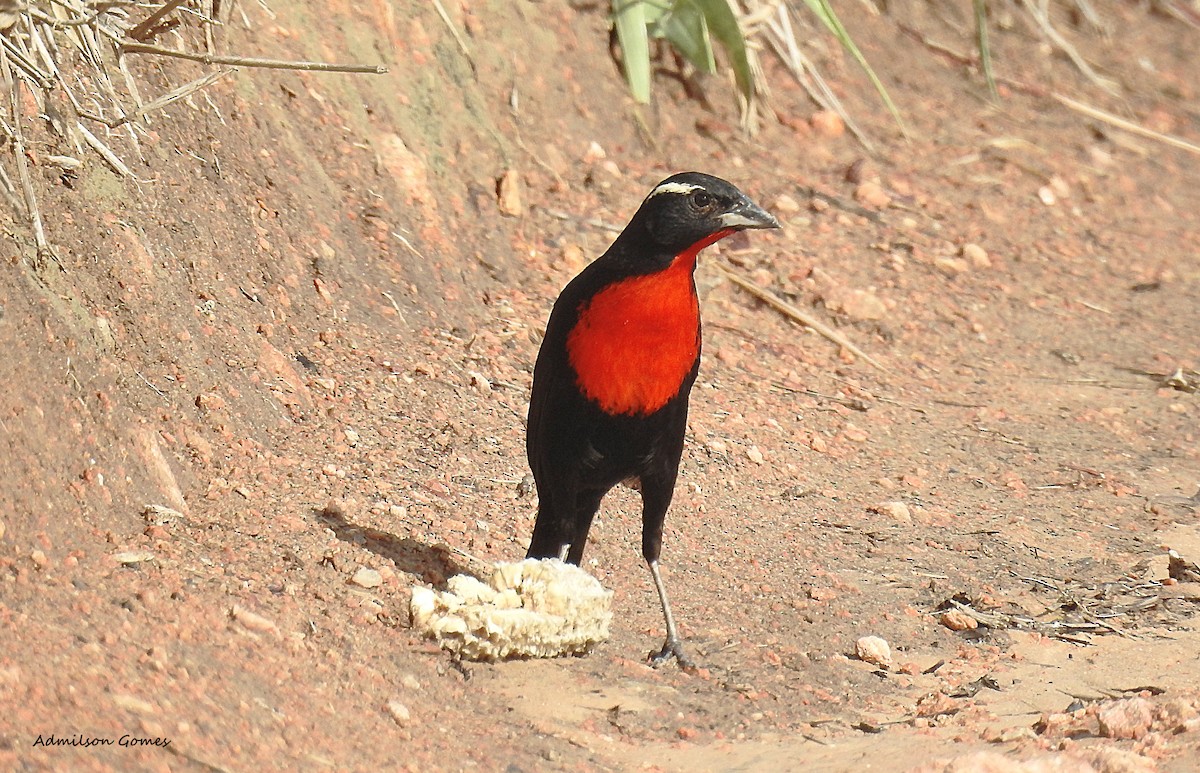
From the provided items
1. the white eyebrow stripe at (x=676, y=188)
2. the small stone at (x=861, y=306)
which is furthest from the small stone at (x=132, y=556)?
the small stone at (x=861, y=306)

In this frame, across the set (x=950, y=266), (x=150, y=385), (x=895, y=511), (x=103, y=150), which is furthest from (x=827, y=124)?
(x=150, y=385)

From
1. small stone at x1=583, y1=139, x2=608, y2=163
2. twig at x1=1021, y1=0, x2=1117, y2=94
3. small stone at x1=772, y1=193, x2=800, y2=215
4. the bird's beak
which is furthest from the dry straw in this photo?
twig at x1=1021, y1=0, x2=1117, y2=94

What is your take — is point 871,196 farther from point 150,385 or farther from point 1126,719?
point 1126,719

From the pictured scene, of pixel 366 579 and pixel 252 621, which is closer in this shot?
pixel 252 621

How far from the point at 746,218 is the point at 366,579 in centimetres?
140

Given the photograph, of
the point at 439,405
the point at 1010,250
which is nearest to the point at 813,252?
the point at 1010,250

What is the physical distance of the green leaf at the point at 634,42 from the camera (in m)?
7.42

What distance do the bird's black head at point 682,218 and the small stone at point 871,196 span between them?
3860mm

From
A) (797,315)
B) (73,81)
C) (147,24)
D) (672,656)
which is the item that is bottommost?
(797,315)

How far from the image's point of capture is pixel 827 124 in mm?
8547

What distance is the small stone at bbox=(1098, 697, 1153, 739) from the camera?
3447 millimetres

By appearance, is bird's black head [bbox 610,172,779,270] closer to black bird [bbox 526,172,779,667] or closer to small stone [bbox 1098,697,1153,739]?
black bird [bbox 526,172,779,667]

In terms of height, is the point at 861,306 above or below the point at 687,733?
below

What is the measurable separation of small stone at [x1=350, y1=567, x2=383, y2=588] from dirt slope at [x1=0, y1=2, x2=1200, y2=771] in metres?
0.03
